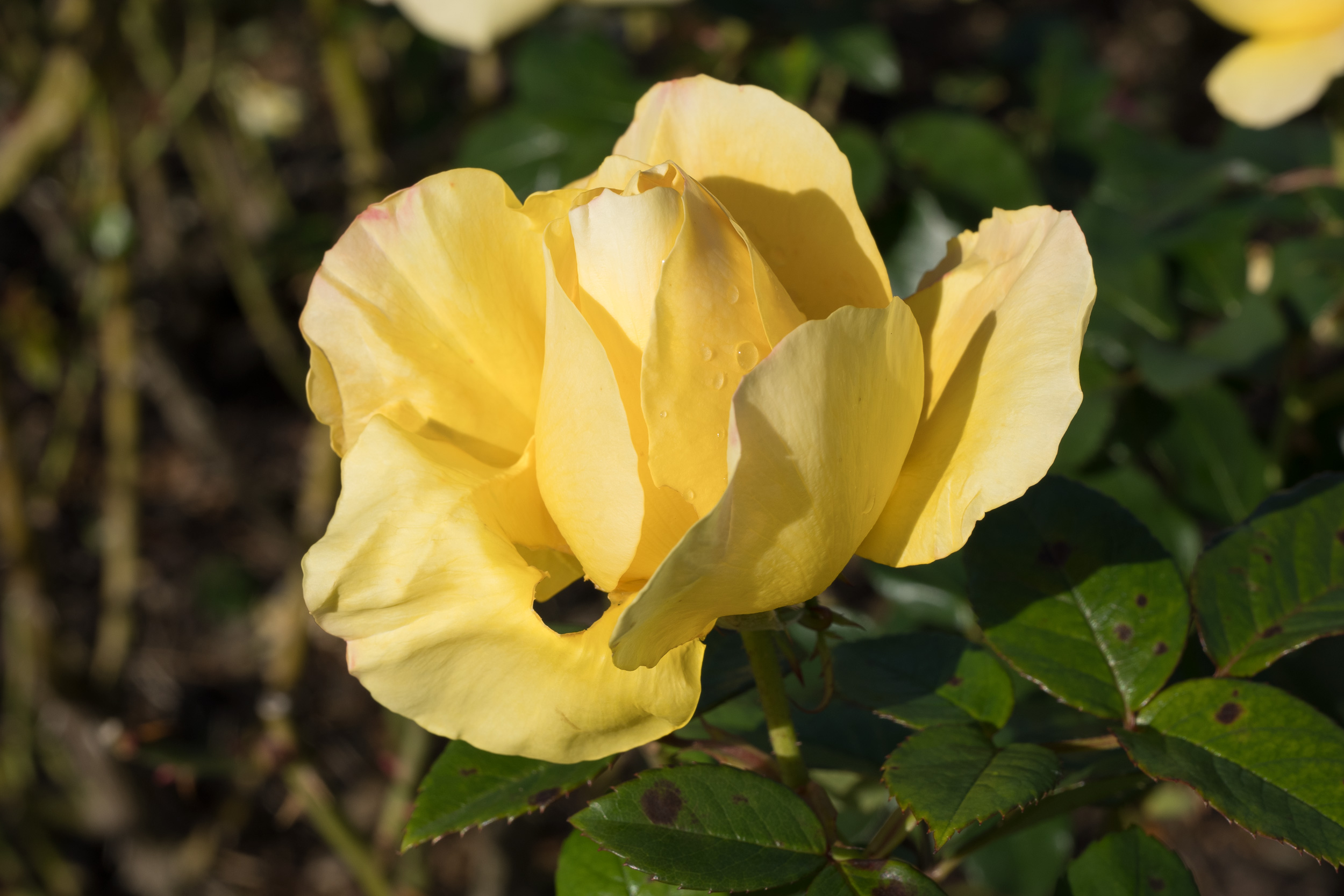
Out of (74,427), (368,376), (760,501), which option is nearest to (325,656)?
(74,427)

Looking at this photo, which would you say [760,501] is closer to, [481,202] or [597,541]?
[597,541]

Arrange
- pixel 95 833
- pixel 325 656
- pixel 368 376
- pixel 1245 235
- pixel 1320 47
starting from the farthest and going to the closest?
pixel 325 656, pixel 95 833, pixel 1245 235, pixel 1320 47, pixel 368 376

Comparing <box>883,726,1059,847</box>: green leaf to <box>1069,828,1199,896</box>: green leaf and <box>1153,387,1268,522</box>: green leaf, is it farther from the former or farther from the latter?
<box>1153,387,1268,522</box>: green leaf

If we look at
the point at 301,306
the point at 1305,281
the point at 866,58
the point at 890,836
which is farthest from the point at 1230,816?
the point at 301,306

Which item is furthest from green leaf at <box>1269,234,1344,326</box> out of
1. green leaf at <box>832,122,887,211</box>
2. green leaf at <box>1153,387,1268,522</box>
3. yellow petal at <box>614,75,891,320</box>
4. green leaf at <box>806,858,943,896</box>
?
green leaf at <box>806,858,943,896</box>

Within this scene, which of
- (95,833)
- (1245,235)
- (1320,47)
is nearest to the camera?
(1320,47)

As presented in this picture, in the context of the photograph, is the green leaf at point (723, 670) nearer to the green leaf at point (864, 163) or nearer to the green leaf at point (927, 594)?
the green leaf at point (927, 594)

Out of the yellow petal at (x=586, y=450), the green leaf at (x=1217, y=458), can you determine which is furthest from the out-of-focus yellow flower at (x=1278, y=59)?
the yellow petal at (x=586, y=450)

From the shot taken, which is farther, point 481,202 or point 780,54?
point 780,54
